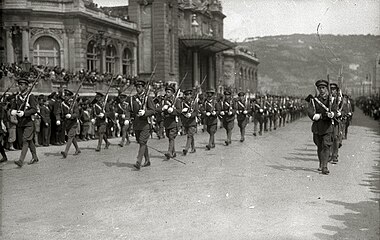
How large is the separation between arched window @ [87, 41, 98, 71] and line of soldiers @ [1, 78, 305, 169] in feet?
49.4

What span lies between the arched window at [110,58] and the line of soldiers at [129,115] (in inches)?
697

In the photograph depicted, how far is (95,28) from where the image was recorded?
35.8 m

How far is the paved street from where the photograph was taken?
6.18 m

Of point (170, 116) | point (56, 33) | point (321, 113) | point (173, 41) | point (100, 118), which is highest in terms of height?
point (173, 41)

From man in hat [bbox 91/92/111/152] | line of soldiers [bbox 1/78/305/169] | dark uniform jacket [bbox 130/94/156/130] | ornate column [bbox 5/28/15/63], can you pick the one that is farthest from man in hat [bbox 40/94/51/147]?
ornate column [bbox 5/28/15/63]

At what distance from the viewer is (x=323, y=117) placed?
34.3 feet

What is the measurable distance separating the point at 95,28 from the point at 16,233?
3109 cm

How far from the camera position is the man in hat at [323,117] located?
10430 mm

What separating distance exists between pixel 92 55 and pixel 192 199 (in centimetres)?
2946

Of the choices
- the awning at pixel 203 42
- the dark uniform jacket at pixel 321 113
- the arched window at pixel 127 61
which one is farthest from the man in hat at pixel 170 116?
the awning at pixel 203 42

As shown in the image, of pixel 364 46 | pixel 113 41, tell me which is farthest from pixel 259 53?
pixel 113 41

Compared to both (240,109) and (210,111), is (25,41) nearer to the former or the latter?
(240,109)

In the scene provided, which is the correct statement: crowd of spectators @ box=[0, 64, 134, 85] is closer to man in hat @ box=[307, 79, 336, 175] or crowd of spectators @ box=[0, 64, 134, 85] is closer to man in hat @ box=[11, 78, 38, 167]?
man in hat @ box=[11, 78, 38, 167]

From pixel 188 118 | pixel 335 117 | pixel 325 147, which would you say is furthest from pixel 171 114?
pixel 335 117
